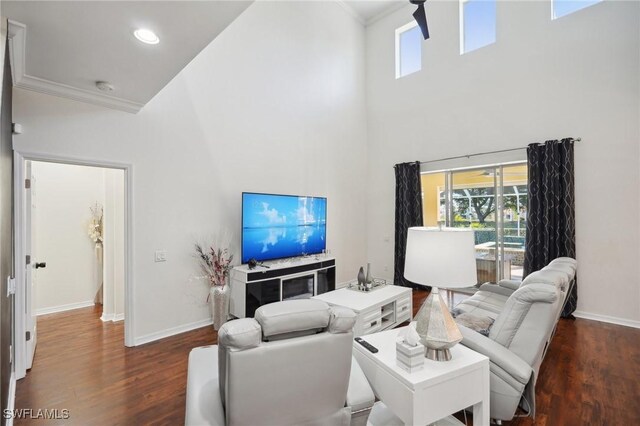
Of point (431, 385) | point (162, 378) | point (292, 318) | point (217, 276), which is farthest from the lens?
point (217, 276)

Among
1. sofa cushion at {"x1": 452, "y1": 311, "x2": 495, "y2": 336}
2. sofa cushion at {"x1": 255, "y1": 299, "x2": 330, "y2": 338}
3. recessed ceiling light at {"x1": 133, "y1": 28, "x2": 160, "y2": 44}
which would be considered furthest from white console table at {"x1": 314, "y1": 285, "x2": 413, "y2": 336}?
recessed ceiling light at {"x1": 133, "y1": 28, "x2": 160, "y2": 44}

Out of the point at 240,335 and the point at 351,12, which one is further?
the point at 351,12

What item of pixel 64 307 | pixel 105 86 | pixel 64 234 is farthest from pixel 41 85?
pixel 64 307

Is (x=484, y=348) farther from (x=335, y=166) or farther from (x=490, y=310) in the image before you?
(x=335, y=166)

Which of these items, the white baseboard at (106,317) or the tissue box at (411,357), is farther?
the white baseboard at (106,317)

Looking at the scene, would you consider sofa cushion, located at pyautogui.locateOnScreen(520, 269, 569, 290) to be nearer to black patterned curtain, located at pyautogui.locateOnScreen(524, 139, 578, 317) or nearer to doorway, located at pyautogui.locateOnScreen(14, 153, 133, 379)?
black patterned curtain, located at pyautogui.locateOnScreen(524, 139, 578, 317)

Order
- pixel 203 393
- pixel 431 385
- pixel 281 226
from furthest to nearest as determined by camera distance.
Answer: pixel 281 226, pixel 431 385, pixel 203 393

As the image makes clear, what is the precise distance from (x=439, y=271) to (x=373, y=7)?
637cm

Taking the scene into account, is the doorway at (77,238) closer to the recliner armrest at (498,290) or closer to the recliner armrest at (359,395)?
the recliner armrest at (359,395)

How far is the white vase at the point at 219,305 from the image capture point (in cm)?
351

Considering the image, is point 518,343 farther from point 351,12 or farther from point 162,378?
point 351,12

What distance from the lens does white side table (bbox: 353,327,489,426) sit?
147 cm

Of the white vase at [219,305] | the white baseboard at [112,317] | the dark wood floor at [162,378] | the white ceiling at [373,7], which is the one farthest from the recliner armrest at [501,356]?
the white ceiling at [373,7]

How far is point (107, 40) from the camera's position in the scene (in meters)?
1.95
